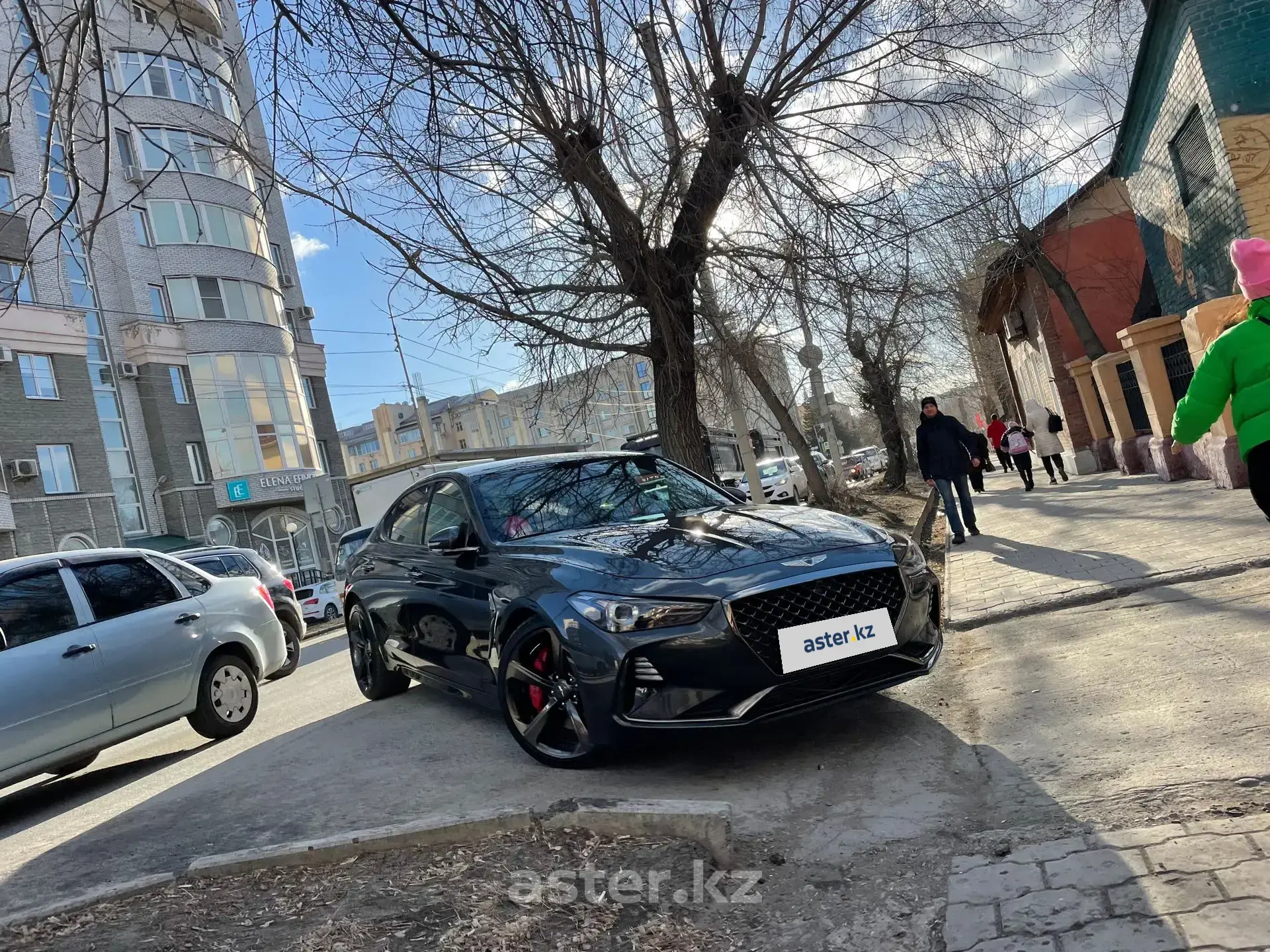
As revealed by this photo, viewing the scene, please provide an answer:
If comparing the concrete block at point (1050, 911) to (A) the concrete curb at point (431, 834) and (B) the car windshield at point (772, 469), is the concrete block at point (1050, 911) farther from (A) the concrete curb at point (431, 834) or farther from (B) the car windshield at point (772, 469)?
(B) the car windshield at point (772, 469)

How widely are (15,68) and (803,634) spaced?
4141 millimetres

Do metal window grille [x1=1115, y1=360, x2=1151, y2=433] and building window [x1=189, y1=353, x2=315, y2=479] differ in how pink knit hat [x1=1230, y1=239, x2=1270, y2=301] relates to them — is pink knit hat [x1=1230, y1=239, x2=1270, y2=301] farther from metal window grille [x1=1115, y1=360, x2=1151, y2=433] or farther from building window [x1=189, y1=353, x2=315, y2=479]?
building window [x1=189, y1=353, x2=315, y2=479]

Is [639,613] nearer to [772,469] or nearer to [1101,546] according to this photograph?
[1101,546]

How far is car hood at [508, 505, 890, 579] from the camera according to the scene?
4.27 m

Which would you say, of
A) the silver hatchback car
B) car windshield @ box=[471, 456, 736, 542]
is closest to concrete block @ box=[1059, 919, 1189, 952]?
car windshield @ box=[471, 456, 736, 542]

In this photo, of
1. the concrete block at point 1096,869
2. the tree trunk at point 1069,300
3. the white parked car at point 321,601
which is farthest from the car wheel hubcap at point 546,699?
the white parked car at point 321,601

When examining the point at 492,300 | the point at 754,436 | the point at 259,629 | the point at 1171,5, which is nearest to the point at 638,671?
the point at 259,629

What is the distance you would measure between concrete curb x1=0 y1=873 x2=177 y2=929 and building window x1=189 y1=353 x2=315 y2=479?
109 feet

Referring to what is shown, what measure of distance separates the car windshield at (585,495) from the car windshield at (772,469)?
22.4 meters

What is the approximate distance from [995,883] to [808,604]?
1518mm

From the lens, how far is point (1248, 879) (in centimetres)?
247

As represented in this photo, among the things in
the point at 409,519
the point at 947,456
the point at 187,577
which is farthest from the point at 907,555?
the point at 947,456

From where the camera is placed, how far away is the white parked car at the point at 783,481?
28.0 m

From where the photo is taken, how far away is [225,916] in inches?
125
